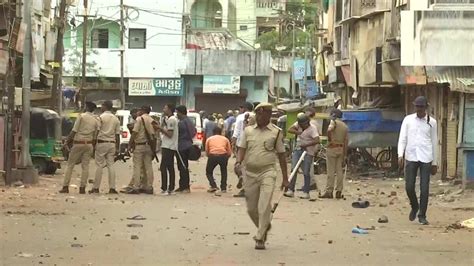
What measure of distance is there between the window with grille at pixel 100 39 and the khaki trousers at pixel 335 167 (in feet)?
126

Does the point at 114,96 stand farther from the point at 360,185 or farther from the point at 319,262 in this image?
the point at 319,262

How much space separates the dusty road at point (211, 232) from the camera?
9570 millimetres

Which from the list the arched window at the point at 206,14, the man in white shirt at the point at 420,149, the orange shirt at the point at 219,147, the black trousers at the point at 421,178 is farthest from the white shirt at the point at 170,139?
the arched window at the point at 206,14

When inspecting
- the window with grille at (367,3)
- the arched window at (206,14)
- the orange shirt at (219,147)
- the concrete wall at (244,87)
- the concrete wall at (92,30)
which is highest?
the arched window at (206,14)

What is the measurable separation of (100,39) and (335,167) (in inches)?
1530

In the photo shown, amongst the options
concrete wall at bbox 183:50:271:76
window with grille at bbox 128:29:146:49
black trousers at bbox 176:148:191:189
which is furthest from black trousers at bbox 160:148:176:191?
window with grille at bbox 128:29:146:49

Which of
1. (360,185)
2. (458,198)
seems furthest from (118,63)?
(458,198)

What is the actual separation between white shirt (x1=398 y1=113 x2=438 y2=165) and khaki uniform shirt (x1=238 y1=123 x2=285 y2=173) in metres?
2.54

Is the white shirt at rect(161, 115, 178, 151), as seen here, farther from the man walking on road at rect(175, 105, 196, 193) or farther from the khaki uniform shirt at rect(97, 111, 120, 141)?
the khaki uniform shirt at rect(97, 111, 120, 141)

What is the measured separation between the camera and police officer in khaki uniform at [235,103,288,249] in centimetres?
1066

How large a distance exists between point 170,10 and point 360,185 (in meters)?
34.5

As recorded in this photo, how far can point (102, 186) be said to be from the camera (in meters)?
20.0

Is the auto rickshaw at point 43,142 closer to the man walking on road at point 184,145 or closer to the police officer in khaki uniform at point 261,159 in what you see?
the man walking on road at point 184,145

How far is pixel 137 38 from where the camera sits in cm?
5469
